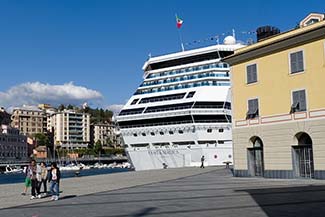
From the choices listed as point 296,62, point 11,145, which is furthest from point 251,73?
point 11,145

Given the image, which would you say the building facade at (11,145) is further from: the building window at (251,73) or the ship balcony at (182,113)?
the building window at (251,73)

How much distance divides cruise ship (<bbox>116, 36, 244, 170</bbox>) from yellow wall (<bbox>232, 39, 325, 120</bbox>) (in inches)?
940

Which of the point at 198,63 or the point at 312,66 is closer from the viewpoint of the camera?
the point at 312,66

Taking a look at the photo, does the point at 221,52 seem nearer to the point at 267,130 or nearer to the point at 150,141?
the point at 150,141

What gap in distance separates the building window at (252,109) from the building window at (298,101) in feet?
11.0

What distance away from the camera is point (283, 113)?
30.1 meters

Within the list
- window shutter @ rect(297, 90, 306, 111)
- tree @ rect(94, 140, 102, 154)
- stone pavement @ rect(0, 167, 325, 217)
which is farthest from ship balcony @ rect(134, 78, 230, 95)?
tree @ rect(94, 140, 102, 154)

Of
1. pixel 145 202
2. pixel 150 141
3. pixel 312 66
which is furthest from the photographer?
pixel 150 141

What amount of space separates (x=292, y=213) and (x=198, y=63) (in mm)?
51967

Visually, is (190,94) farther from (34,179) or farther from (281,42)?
(34,179)

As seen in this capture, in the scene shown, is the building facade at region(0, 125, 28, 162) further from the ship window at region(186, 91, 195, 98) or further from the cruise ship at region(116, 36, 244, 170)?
the ship window at region(186, 91, 195, 98)

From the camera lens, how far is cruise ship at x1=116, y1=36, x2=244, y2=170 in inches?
2283

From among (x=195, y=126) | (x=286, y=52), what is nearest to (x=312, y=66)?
(x=286, y=52)

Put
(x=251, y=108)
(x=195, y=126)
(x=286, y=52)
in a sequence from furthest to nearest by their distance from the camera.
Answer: (x=195, y=126) < (x=251, y=108) < (x=286, y=52)
